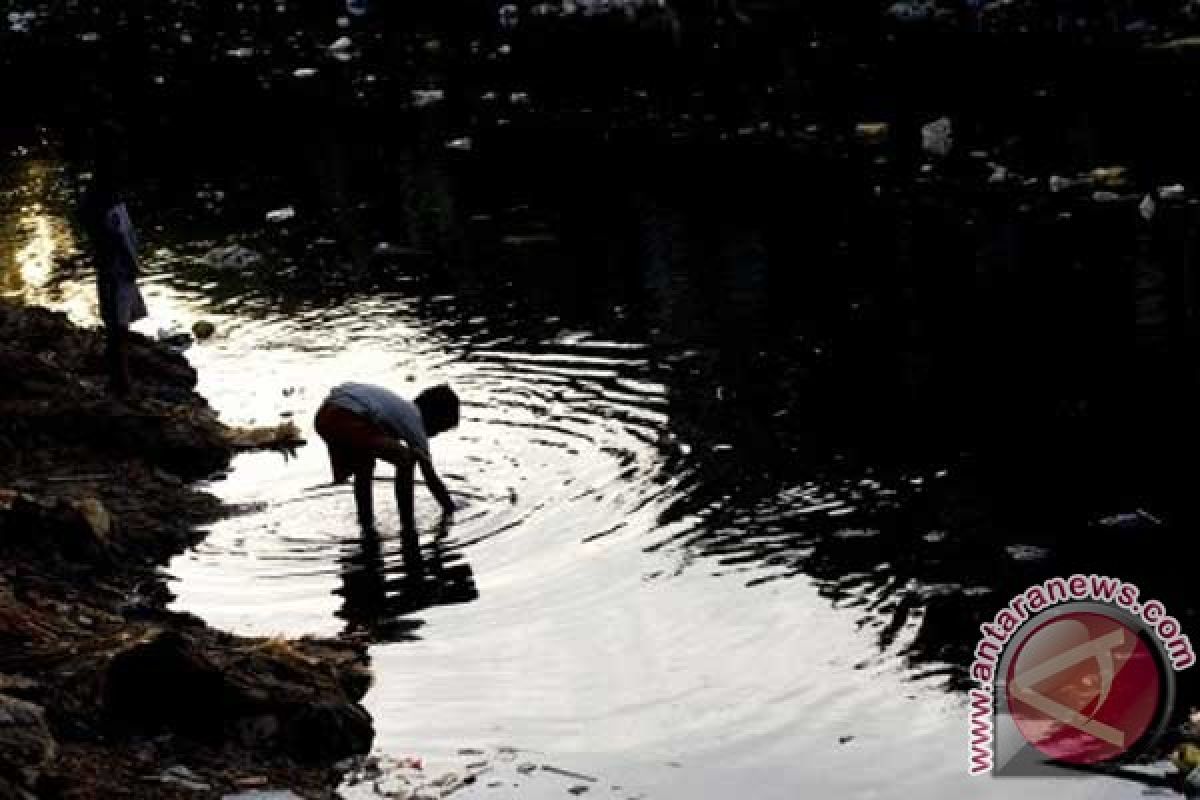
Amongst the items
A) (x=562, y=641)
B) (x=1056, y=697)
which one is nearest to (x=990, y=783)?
(x=1056, y=697)

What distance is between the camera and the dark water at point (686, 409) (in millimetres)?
8516

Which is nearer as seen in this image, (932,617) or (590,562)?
(932,617)

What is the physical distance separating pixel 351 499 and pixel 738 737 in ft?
13.2

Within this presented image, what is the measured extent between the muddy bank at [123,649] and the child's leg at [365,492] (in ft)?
3.56

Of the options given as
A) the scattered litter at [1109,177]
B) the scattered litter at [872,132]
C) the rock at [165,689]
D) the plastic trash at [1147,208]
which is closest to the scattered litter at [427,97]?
the scattered litter at [872,132]

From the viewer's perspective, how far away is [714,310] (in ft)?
50.8

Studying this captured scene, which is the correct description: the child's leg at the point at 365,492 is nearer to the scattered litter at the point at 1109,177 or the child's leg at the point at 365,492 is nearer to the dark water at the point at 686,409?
the dark water at the point at 686,409

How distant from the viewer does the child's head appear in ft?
33.5

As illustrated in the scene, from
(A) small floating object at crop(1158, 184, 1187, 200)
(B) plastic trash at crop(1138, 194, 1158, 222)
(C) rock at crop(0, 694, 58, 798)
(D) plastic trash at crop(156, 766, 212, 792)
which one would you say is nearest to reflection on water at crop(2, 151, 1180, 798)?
(D) plastic trash at crop(156, 766, 212, 792)

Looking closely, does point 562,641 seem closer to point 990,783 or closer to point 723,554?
point 723,554

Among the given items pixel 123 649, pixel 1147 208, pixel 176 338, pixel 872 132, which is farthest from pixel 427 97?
pixel 123 649

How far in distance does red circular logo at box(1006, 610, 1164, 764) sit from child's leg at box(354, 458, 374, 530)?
12.5 ft

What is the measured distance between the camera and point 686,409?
501 inches

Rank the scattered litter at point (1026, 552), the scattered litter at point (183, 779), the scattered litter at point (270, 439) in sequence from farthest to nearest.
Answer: the scattered litter at point (270, 439) → the scattered litter at point (1026, 552) → the scattered litter at point (183, 779)
